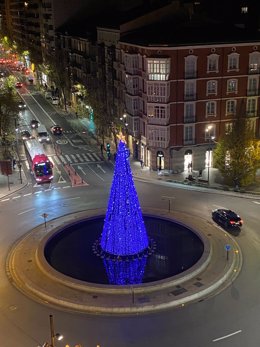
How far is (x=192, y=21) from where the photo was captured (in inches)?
2886

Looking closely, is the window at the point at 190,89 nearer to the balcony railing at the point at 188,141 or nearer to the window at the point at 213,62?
the window at the point at 213,62

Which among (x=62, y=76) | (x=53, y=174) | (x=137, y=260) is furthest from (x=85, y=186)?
(x=62, y=76)

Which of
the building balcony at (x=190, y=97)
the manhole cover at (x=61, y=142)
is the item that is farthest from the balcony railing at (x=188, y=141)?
the manhole cover at (x=61, y=142)

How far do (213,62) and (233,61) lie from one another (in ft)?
10.3

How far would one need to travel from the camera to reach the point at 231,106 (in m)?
70.8

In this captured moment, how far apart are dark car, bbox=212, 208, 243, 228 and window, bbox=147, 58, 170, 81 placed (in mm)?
23137

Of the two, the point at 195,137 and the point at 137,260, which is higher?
the point at 195,137

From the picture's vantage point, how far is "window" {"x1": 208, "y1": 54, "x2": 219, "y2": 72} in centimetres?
6725

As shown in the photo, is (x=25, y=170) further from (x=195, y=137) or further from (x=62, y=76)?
(x=62, y=76)

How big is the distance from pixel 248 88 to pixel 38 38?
11462cm

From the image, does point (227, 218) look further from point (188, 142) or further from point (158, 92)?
point (158, 92)

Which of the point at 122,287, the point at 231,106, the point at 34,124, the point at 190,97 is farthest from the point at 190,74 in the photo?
the point at 34,124

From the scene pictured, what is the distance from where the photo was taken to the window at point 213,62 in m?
67.2

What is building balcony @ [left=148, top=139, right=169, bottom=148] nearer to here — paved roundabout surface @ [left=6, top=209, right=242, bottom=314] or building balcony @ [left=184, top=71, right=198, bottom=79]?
building balcony @ [left=184, top=71, right=198, bottom=79]
